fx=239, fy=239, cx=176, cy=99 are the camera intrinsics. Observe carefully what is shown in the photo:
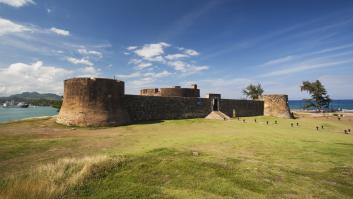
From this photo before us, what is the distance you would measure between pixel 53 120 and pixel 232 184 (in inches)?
784

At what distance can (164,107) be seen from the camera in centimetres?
2709

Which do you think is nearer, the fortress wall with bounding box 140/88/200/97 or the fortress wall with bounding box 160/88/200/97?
the fortress wall with bounding box 140/88/200/97

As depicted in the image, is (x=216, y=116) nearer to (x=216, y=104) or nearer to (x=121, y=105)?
(x=216, y=104)

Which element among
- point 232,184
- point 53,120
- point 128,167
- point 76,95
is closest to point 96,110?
point 76,95

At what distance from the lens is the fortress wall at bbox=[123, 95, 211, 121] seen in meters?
24.5

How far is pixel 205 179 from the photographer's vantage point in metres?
6.91

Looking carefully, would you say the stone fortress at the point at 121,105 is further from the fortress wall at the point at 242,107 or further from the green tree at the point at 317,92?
the green tree at the point at 317,92

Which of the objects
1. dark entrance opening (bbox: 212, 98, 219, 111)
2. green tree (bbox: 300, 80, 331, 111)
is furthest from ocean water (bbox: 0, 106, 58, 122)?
green tree (bbox: 300, 80, 331, 111)

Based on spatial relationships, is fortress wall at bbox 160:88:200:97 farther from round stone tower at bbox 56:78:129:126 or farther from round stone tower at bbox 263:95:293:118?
round stone tower at bbox 56:78:129:126

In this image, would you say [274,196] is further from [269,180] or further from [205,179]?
[205,179]

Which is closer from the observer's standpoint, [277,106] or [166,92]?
[166,92]

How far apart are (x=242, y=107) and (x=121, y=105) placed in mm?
20498

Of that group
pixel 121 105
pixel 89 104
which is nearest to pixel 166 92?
pixel 121 105

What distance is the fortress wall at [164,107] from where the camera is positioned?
2445cm
